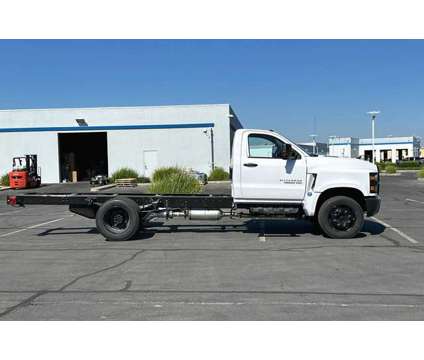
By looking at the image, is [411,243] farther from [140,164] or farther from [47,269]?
[140,164]

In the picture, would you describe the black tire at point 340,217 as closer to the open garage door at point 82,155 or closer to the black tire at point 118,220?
the black tire at point 118,220

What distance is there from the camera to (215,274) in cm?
725

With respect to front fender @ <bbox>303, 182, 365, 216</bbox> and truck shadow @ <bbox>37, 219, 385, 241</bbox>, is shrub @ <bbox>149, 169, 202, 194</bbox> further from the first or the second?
front fender @ <bbox>303, 182, 365, 216</bbox>

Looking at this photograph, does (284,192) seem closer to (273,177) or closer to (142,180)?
(273,177)

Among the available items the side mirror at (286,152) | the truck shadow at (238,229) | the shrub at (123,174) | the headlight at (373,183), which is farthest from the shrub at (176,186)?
the shrub at (123,174)

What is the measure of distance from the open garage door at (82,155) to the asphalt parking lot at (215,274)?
33953 mm

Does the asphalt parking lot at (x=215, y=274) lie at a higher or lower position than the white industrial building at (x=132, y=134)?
lower

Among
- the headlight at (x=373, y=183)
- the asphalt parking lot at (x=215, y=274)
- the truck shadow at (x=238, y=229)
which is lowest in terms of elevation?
the asphalt parking lot at (x=215, y=274)

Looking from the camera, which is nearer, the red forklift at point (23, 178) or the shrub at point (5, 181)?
the red forklift at point (23, 178)

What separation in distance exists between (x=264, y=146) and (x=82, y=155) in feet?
143

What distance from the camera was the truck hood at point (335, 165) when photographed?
34.1 feet

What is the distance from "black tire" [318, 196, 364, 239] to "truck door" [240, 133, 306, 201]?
631 millimetres

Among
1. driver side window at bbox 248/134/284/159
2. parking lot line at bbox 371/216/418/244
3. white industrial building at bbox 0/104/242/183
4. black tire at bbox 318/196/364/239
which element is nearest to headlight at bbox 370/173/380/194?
black tire at bbox 318/196/364/239

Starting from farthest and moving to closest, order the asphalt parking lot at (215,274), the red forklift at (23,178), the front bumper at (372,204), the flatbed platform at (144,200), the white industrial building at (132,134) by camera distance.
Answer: the white industrial building at (132,134)
the red forklift at (23,178)
the flatbed platform at (144,200)
the front bumper at (372,204)
the asphalt parking lot at (215,274)
